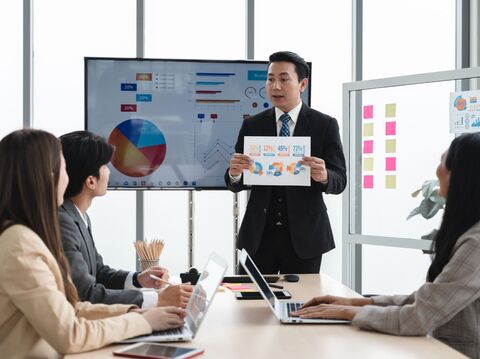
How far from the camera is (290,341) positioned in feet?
6.04

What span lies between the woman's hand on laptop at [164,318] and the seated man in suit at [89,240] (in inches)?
8.0

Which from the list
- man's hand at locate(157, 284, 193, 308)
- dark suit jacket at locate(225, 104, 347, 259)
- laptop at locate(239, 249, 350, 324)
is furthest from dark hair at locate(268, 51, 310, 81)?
man's hand at locate(157, 284, 193, 308)

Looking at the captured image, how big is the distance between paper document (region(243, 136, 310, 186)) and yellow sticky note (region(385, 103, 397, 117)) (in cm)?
196

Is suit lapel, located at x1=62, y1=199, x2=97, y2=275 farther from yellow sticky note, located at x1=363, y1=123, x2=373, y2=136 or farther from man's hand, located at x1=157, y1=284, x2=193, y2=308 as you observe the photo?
yellow sticky note, located at x1=363, y1=123, x2=373, y2=136

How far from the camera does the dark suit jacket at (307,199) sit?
3.16 meters

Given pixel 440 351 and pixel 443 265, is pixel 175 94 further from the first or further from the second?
pixel 440 351

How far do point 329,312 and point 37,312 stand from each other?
2.97 ft

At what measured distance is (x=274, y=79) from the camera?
340cm

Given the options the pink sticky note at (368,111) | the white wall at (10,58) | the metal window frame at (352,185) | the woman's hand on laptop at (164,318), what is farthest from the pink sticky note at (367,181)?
the woman's hand on laptop at (164,318)

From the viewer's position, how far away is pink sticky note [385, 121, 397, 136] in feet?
16.0

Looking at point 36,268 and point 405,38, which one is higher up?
point 405,38

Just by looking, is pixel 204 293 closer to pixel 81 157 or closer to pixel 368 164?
pixel 81 157

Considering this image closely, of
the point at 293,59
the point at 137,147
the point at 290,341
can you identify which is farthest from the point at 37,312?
the point at 137,147

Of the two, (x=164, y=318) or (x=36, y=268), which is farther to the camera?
(x=164, y=318)
